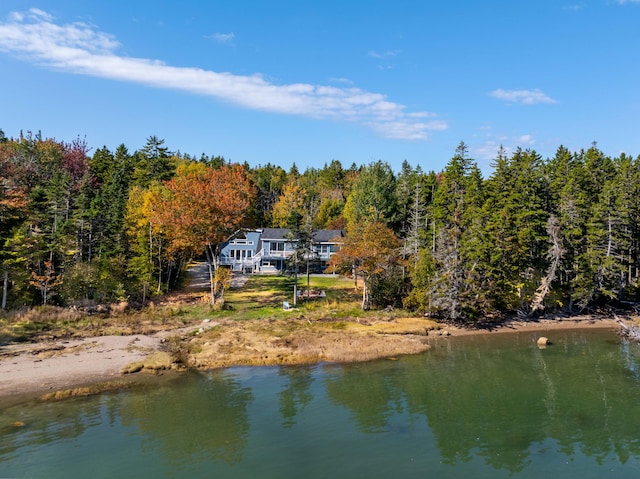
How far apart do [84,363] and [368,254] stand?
27351 millimetres

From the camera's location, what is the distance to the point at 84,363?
30172 millimetres

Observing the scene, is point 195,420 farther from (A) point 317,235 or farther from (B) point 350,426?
(A) point 317,235

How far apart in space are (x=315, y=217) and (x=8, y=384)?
73.6 m

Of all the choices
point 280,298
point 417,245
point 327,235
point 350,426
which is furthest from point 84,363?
point 327,235

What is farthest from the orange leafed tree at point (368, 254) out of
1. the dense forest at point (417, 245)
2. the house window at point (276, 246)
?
the house window at point (276, 246)

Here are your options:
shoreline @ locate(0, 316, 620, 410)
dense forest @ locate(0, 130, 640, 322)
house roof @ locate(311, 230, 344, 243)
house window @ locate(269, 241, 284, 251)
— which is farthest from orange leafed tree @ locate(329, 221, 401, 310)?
house window @ locate(269, 241, 284, 251)

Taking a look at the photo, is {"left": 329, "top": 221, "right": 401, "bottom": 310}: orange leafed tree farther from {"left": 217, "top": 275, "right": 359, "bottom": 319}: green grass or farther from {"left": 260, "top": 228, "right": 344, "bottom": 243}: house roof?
{"left": 260, "top": 228, "right": 344, "bottom": 243}: house roof

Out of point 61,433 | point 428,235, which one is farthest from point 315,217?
point 61,433

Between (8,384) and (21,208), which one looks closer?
(8,384)

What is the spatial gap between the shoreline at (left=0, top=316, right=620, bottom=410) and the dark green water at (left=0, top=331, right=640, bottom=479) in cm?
211

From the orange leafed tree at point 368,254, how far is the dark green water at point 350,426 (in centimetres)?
1570

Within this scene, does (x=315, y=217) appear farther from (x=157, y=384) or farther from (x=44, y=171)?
(x=157, y=384)

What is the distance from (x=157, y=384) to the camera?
1084 inches

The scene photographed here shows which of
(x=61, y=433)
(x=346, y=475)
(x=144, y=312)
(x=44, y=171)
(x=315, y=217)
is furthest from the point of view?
(x=315, y=217)
